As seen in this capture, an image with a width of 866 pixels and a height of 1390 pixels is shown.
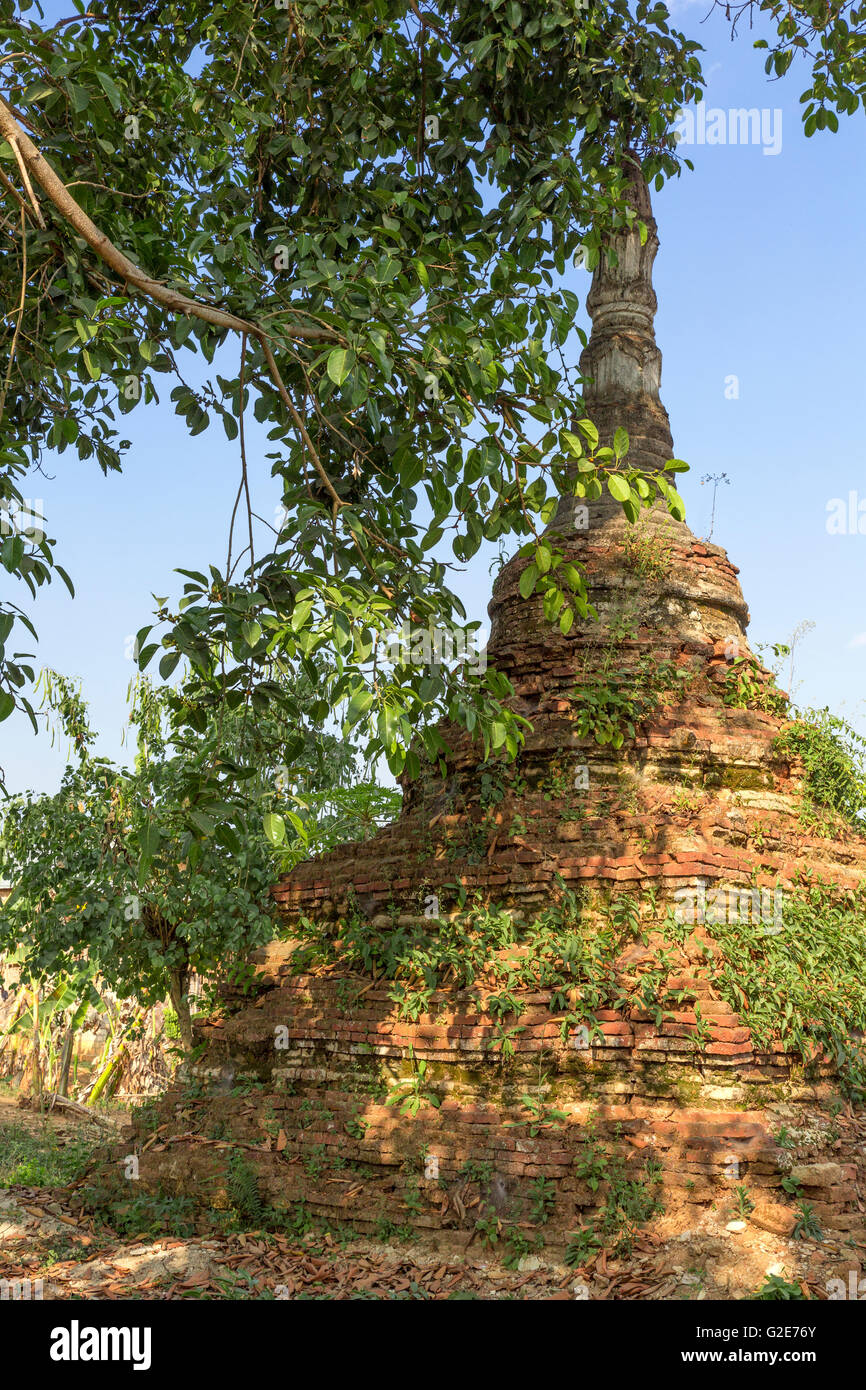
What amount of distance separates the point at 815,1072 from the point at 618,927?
131 centimetres

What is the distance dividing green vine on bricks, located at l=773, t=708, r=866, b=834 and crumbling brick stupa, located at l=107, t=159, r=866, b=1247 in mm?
112

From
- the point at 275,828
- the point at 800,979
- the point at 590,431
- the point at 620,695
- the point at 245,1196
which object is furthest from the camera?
the point at 620,695

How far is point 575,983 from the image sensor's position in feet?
18.9

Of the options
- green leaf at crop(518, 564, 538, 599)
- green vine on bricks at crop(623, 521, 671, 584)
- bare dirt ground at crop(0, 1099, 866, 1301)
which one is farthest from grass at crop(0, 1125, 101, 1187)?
green vine on bricks at crop(623, 521, 671, 584)

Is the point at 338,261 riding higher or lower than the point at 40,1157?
higher

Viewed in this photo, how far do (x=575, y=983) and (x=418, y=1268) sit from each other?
65.9 inches

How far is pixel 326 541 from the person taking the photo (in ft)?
13.9

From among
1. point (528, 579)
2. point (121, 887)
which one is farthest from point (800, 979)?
point (121, 887)

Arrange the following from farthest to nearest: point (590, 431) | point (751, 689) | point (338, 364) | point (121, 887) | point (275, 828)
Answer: point (121, 887), point (751, 689), point (590, 431), point (338, 364), point (275, 828)

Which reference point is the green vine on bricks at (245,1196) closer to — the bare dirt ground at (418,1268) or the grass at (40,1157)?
the bare dirt ground at (418,1268)

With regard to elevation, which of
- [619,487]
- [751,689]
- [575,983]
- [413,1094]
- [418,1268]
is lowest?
[418,1268]

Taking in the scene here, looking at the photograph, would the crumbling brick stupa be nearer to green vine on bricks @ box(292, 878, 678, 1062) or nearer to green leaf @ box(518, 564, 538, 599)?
green vine on bricks @ box(292, 878, 678, 1062)

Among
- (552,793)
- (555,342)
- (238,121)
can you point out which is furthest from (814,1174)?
(238,121)

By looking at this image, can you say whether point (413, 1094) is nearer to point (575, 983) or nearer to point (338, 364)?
point (575, 983)
